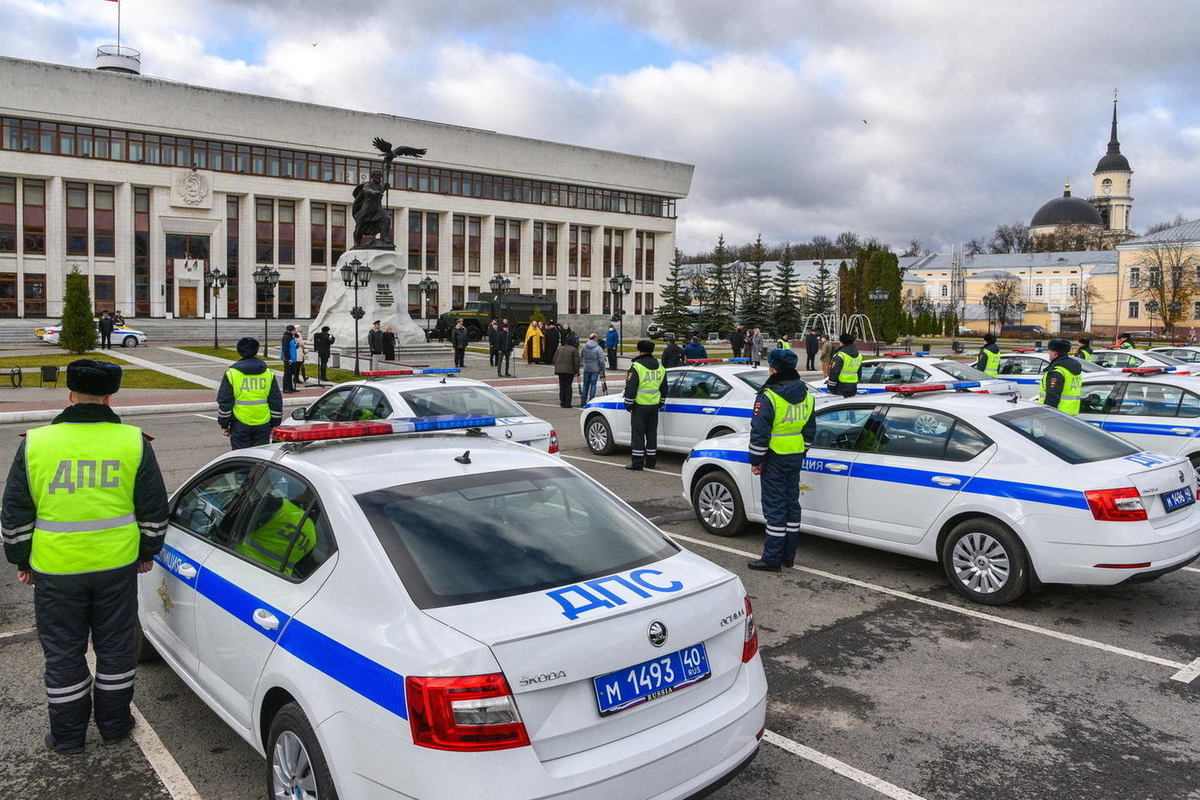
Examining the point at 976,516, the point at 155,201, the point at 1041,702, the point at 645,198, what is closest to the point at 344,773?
the point at 1041,702

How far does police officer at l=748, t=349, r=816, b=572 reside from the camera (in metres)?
7.01

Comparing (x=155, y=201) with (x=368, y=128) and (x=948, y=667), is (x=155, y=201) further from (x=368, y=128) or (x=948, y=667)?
(x=948, y=667)

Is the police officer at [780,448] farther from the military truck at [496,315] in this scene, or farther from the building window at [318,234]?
the building window at [318,234]

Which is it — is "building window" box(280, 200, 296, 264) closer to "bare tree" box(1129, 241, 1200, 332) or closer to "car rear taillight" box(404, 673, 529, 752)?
"bare tree" box(1129, 241, 1200, 332)

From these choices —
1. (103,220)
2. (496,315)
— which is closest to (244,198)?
(103,220)

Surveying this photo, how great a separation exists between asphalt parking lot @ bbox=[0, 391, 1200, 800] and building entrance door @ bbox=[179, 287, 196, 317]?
6038 centimetres

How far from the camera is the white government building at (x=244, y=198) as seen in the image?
187 feet

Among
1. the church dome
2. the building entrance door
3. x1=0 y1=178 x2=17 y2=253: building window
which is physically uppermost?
the church dome

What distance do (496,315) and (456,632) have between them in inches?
1841

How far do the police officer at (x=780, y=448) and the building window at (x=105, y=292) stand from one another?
2433 inches

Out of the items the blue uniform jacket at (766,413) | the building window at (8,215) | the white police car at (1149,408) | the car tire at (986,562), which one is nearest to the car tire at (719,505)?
the blue uniform jacket at (766,413)

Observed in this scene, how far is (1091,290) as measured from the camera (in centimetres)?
10244

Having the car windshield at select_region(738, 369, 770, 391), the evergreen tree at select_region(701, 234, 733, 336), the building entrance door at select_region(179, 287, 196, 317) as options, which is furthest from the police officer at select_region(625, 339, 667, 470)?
the building entrance door at select_region(179, 287, 196, 317)

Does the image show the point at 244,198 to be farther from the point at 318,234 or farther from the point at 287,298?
the point at 287,298
